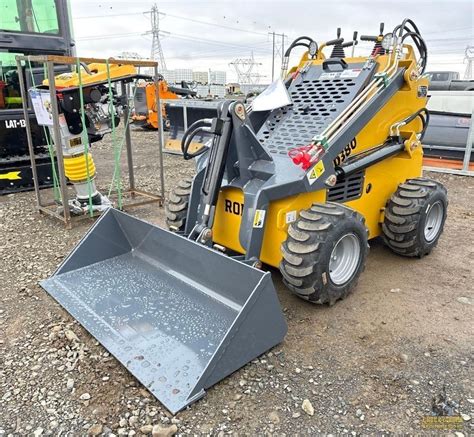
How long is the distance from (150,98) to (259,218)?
11971 millimetres

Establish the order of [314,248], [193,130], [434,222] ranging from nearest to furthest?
[314,248]
[193,130]
[434,222]

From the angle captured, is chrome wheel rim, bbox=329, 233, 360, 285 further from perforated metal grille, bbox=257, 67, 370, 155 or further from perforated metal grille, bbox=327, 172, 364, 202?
perforated metal grille, bbox=257, 67, 370, 155

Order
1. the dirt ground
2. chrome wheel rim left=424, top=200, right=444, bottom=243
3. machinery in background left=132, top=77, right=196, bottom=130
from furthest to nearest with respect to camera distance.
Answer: machinery in background left=132, top=77, right=196, bottom=130
chrome wheel rim left=424, top=200, right=444, bottom=243
the dirt ground

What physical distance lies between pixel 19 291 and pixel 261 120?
2364 mm

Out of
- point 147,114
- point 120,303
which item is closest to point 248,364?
point 120,303

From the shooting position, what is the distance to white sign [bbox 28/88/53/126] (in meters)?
4.43

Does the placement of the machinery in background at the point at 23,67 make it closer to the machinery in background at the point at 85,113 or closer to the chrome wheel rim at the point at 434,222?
the machinery in background at the point at 85,113

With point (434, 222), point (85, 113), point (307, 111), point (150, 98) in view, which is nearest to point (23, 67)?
point (85, 113)

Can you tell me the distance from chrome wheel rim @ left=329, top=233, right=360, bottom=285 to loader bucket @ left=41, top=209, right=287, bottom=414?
74 cm

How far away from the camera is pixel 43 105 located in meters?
4.49

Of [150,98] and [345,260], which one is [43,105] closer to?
[345,260]

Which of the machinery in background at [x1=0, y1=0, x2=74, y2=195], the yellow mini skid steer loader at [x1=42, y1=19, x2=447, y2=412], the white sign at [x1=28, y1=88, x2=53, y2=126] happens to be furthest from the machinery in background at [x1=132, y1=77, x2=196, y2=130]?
the yellow mini skid steer loader at [x1=42, y1=19, x2=447, y2=412]

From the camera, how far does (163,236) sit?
10.2ft

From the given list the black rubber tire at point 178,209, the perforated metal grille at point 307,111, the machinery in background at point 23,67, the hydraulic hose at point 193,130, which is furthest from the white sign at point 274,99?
the machinery in background at point 23,67
